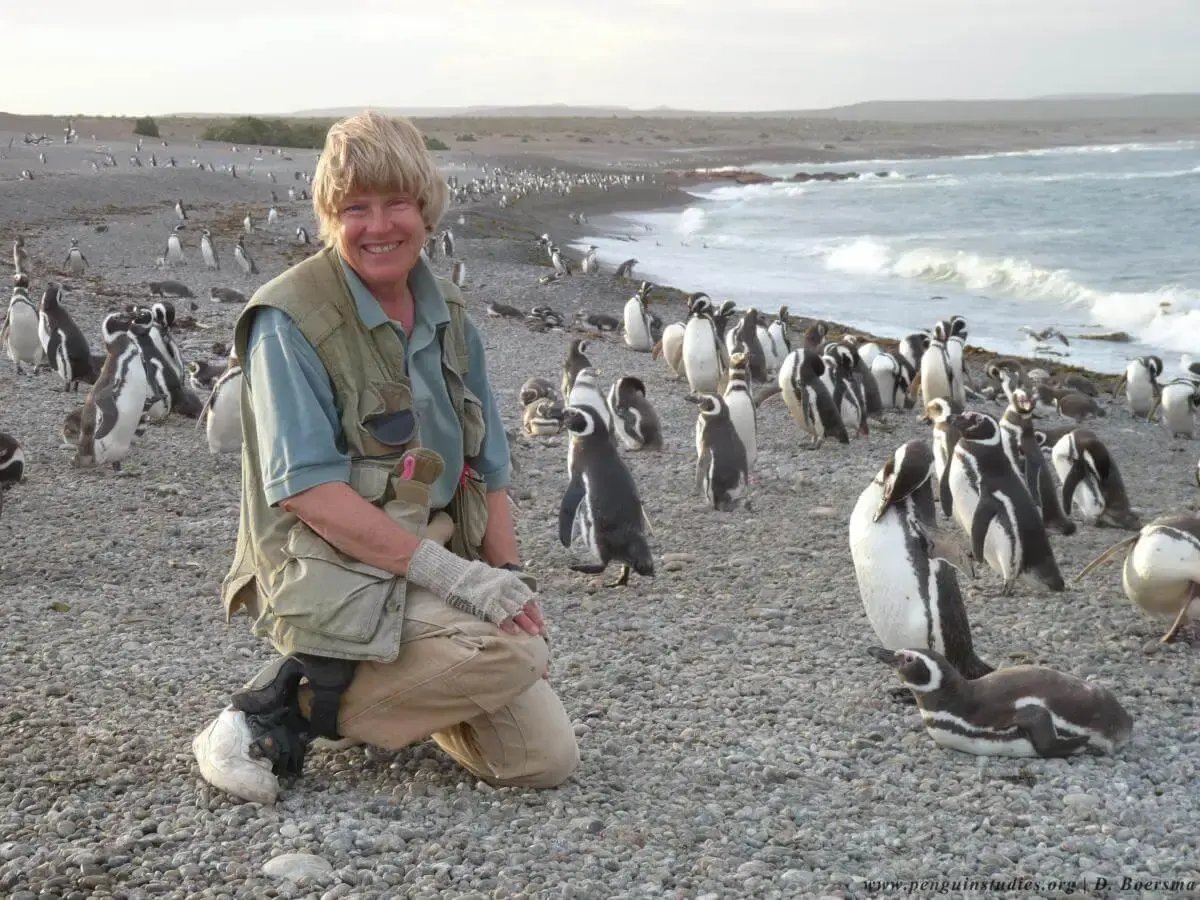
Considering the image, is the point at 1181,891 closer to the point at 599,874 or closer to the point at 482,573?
the point at 599,874

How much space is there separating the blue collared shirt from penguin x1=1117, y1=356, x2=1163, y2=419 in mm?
9674

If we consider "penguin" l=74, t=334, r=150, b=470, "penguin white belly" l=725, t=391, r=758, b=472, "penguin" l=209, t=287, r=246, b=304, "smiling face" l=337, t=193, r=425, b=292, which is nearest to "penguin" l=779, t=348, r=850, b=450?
"penguin white belly" l=725, t=391, r=758, b=472

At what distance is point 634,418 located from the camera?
879 centimetres

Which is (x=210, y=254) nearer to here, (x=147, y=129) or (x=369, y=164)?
(x=369, y=164)

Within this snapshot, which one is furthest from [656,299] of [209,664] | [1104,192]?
[1104,192]

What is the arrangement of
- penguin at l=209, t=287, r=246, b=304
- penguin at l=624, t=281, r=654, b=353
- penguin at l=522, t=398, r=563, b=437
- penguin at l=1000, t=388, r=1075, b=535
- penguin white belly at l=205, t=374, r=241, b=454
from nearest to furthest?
penguin at l=1000, t=388, r=1075, b=535 → penguin white belly at l=205, t=374, r=241, b=454 → penguin at l=522, t=398, r=563, b=437 → penguin at l=624, t=281, r=654, b=353 → penguin at l=209, t=287, r=246, b=304

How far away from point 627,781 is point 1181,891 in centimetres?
141

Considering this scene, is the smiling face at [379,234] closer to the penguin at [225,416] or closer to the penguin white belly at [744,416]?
the penguin at [225,416]

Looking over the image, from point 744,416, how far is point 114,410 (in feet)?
13.1

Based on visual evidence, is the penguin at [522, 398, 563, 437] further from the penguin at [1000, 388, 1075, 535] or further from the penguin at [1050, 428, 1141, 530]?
the penguin at [1050, 428, 1141, 530]

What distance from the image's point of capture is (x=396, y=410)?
313 cm

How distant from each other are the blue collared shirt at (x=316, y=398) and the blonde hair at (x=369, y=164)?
0.19 meters

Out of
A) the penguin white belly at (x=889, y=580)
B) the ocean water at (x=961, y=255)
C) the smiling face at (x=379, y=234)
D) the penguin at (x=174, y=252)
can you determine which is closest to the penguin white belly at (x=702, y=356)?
the ocean water at (x=961, y=255)

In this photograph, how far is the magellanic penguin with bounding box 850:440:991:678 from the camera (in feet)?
14.9
